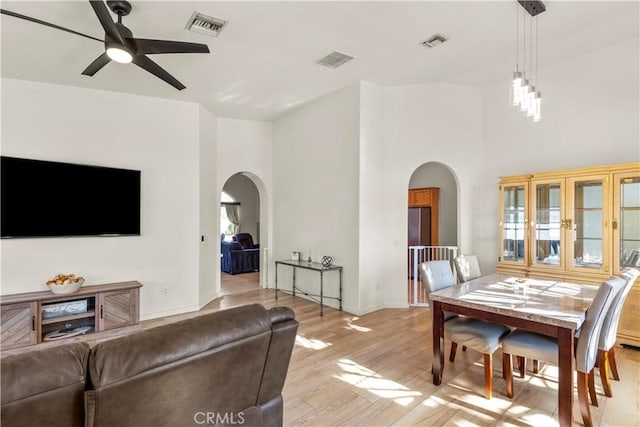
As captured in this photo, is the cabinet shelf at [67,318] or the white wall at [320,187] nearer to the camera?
the cabinet shelf at [67,318]

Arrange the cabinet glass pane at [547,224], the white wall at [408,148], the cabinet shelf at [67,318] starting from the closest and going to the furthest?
1. the cabinet shelf at [67,318]
2. the cabinet glass pane at [547,224]
3. the white wall at [408,148]

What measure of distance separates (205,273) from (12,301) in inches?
93.3

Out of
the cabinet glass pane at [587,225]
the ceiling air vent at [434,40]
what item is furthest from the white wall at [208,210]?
the cabinet glass pane at [587,225]

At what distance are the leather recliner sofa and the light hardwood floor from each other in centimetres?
98

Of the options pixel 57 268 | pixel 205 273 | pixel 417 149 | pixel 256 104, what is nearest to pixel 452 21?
pixel 417 149

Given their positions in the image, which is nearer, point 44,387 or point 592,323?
point 44,387

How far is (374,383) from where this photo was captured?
2807 mm

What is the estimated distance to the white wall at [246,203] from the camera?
11.6m

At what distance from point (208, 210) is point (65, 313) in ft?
7.81

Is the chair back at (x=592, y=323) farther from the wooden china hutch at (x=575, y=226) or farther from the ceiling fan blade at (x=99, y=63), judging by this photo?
the ceiling fan blade at (x=99, y=63)

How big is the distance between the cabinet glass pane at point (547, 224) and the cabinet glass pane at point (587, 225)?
0.61 feet

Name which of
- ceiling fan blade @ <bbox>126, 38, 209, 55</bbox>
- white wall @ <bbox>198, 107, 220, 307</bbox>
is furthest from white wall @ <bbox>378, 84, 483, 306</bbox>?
ceiling fan blade @ <bbox>126, 38, 209, 55</bbox>

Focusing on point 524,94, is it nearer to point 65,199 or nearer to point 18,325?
point 65,199

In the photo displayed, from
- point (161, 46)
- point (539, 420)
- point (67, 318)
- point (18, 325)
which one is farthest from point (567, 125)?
point (18, 325)
